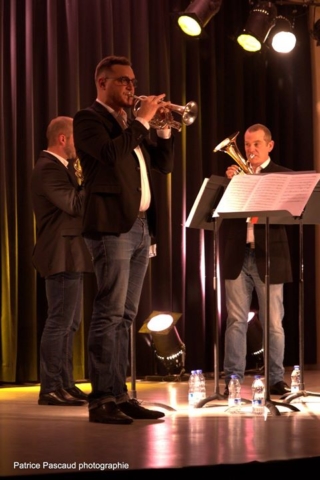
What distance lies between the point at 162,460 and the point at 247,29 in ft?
15.1

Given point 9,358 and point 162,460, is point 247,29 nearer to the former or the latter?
point 9,358

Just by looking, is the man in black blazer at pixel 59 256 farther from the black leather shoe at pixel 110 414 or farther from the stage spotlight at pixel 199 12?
the stage spotlight at pixel 199 12

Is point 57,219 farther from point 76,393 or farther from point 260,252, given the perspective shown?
point 260,252

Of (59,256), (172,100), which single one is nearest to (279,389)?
(59,256)

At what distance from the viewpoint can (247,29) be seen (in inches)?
278

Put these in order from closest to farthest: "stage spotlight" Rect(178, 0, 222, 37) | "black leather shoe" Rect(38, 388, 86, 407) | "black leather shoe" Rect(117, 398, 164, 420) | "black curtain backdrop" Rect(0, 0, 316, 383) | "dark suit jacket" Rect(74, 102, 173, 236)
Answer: "dark suit jacket" Rect(74, 102, 173, 236) < "black leather shoe" Rect(117, 398, 164, 420) < "black leather shoe" Rect(38, 388, 86, 407) < "black curtain backdrop" Rect(0, 0, 316, 383) < "stage spotlight" Rect(178, 0, 222, 37)

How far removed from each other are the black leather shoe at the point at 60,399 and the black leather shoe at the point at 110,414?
90cm

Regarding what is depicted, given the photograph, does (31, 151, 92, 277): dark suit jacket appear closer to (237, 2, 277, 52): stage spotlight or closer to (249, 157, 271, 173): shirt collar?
(249, 157, 271, 173): shirt collar

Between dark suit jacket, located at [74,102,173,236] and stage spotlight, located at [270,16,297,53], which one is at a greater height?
stage spotlight, located at [270,16,297,53]

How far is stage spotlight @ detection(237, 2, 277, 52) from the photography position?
23.2ft

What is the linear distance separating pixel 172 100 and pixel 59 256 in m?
2.81

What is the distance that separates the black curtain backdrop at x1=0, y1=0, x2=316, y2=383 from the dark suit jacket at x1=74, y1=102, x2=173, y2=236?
7.66 feet

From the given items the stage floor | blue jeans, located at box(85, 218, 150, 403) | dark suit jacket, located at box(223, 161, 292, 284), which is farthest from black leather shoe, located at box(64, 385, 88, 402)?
dark suit jacket, located at box(223, 161, 292, 284)

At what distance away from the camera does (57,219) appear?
211 inches
